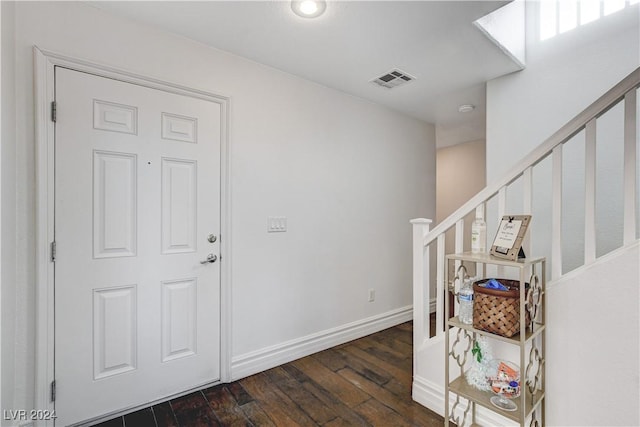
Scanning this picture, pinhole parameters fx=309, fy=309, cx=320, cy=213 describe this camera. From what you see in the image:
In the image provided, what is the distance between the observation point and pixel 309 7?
1732 millimetres

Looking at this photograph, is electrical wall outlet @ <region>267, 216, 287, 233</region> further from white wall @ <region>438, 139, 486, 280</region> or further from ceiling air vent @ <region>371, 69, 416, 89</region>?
white wall @ <region>438, 139, 486, 280</region>

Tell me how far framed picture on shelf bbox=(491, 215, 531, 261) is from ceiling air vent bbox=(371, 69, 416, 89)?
155 centimetres

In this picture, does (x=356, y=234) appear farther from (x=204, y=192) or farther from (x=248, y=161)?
(x=204, y=192)

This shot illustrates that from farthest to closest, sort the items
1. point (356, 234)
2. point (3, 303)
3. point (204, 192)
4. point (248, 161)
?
1. point (356, 234)
2. point (248, 161)
3. point (204, 192)
4. point (3, 303)

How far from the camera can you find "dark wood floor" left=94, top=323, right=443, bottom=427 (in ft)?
5.97

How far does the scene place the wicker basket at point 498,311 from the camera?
1400 mm

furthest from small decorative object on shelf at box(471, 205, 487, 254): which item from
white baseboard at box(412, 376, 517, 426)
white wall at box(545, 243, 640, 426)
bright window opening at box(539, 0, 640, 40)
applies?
bright window opening at box(539, 0, 640, 40)

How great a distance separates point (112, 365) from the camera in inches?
72.0

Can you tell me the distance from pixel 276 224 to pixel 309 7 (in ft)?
4.87

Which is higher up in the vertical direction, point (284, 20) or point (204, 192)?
point (284, 20)

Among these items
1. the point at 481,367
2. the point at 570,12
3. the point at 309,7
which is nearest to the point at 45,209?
the point at 309,7

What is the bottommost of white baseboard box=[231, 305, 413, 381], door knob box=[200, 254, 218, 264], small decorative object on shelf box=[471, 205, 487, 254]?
white baseboard box=[231, 305, 413, 381]

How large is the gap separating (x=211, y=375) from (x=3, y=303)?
1.26 metres

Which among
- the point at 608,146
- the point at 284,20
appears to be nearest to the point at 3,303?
the point at 284,20
